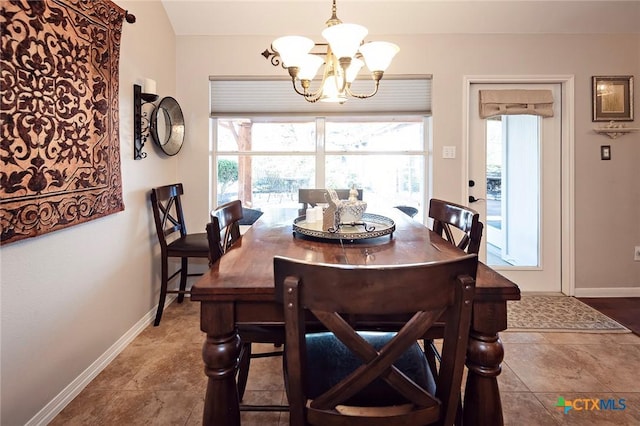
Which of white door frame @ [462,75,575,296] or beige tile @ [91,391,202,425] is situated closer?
beige tile @ [91,391,202,425]

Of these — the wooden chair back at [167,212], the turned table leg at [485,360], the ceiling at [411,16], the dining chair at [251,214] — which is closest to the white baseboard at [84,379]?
the wooden chair back at [167,212]

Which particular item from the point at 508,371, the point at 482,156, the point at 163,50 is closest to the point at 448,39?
the point at 482,156

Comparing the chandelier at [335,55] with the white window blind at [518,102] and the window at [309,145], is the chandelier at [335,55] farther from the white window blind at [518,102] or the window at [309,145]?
the white window blind at [518,102]

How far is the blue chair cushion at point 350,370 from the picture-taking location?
100cm

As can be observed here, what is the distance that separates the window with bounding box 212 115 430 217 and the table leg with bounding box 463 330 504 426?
2285mm

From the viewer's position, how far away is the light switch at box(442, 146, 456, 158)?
10.3ft

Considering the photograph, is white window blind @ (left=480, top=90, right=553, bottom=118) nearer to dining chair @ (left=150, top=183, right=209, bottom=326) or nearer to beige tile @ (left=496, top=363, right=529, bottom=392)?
beige tile @ (left=496, top=363, right=529, bottom=392)

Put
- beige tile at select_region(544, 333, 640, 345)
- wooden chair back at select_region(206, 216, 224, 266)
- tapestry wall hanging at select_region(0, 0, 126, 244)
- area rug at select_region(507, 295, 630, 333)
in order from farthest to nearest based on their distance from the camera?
area rug at select_region(507, 295, 630, 333) → beige tile at select_region(544, 333, 640, 345) → wooden chair back at select_region(206, 216, 224, 266) → tapestry wall hanging at select_region(0, 0, 126, 244)

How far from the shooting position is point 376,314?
2.67 ft

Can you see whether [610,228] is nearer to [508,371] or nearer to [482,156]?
[482,156]

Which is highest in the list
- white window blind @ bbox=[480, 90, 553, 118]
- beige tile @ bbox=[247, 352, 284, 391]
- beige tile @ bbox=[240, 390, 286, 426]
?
white window blind @ bbox=[480, 90, 553, 118]

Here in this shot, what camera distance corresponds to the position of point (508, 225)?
331 cm

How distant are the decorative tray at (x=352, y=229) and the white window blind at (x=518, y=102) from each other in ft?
6.21

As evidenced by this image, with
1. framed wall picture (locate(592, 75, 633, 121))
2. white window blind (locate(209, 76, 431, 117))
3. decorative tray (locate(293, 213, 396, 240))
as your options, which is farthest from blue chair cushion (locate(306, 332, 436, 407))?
framed wall picture (locate(592, 75, 633, 121))
